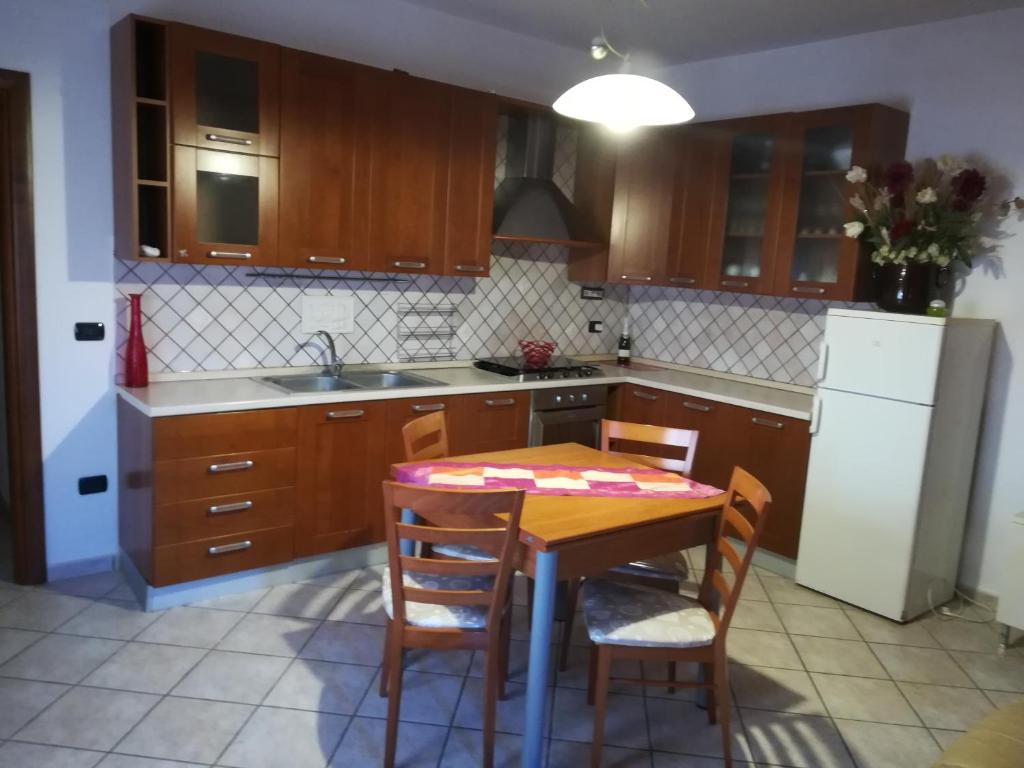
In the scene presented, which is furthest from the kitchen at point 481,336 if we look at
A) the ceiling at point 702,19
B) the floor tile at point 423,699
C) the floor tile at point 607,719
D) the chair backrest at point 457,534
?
the chair backrest at point 457,534

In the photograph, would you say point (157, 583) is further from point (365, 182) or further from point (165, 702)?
point (365, 182)

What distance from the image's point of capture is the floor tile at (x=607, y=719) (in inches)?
89.6

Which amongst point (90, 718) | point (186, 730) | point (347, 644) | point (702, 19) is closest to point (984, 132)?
point (702, 19)

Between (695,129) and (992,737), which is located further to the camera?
(695,129)

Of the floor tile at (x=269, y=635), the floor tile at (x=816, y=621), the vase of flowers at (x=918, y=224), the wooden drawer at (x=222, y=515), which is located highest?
Answer: the vase of flowers at (x=918, y=224)

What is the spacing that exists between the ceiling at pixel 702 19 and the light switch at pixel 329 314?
1524 mm

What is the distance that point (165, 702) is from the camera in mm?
2324

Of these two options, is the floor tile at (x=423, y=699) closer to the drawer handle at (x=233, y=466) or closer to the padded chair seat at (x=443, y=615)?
the padded chair seat at (x=443, y=615)

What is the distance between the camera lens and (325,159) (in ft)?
10.6

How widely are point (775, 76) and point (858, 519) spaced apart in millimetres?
2388

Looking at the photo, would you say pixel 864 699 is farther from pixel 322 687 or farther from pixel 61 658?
pixel 61 658

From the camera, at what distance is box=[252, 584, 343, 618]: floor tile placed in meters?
2.97

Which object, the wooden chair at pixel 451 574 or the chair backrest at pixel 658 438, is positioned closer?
the wooden chair at pixel 451 574

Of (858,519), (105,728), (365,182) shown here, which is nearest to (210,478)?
(105,728)
